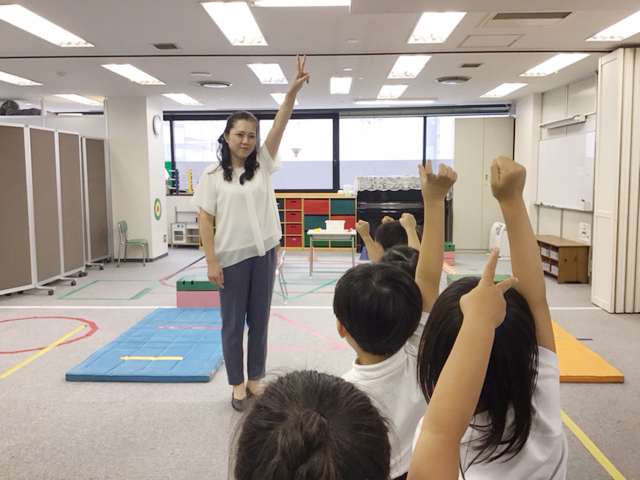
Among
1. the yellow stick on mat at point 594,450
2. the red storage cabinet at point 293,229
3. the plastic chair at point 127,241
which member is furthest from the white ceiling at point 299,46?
the red storage cabinet at point 293,229

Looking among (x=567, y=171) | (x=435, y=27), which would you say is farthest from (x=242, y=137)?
(x=567, y=171)

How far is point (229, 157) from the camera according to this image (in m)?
2.86

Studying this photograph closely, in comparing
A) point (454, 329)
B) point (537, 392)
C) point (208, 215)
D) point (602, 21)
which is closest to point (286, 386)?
point (454, 329)

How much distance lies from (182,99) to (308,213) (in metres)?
2.92

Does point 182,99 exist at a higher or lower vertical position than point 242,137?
higher

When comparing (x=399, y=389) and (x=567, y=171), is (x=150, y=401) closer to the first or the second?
(x=399, y=389)

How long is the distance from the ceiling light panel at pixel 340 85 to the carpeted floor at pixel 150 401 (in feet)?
9.85

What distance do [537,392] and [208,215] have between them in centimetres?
224

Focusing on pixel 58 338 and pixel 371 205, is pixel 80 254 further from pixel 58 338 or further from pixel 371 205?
pixel 371 205

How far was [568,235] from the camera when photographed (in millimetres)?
7371

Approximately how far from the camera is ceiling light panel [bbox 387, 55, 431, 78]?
5801mm

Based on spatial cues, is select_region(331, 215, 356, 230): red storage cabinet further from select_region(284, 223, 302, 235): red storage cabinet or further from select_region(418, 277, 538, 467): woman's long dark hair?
select_region(418, 277, 538, 467): woman's long dark hair

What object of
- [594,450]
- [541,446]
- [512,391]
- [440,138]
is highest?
[440,138]

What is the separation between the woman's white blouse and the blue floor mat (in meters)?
1.08
